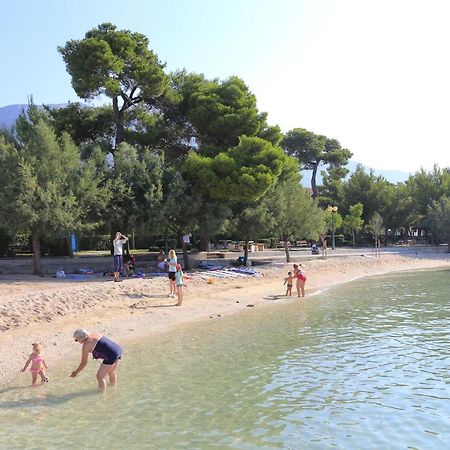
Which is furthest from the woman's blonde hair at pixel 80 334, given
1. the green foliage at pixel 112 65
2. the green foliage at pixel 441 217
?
the green foliage at pixel 441 217

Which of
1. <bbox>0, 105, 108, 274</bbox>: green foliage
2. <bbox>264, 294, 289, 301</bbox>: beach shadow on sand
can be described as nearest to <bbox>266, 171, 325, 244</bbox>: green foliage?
<bbox>264, 294, 289, 301</bbox>: beach shadow on sand

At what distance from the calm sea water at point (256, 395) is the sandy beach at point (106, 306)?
130 centimetres

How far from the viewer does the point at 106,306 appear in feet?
62.9

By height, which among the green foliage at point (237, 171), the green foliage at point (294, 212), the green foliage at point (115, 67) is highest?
the green foliage at point (115, 67)

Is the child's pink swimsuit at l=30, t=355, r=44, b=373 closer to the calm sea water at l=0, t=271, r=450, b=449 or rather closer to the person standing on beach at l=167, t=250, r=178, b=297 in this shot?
the calm sea water at l=0, t=271, r=450, b=449

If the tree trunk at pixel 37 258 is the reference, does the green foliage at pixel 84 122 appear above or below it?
above

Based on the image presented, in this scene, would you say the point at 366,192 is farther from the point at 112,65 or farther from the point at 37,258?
the point at 37,258

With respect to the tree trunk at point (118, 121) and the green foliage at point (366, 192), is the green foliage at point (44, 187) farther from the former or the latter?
the green foliage at point (366, 192)

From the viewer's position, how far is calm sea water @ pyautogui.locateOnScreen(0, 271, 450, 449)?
329 inches

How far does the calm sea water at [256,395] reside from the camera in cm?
835

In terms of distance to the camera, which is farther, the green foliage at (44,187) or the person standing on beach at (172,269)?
the green foliage at (44,187)

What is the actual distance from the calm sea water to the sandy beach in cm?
130

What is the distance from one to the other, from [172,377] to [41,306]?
7412mm

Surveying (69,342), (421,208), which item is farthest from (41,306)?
(421,208)
